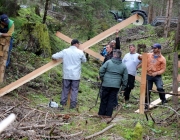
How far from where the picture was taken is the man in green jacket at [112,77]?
695 centimetres

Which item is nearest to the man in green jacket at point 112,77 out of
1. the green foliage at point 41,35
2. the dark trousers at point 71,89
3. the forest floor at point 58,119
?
the forest floor at point 58,119

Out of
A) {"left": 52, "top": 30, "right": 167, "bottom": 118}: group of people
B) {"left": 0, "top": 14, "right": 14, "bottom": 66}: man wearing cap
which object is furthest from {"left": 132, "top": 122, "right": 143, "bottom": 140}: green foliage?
{"left": 0, "top": 14, "right": 14, "bottom": 66}: man wearing cap

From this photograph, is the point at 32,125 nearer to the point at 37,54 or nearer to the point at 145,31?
A: the point at 37,54

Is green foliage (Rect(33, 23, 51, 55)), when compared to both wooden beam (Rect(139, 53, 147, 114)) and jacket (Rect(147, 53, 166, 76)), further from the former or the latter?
wooden beam (Rect(139, 53, 147, 114))

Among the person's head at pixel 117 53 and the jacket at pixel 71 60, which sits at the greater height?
the person's head at pixel 117 53

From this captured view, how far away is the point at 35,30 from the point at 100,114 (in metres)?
→ 4.91

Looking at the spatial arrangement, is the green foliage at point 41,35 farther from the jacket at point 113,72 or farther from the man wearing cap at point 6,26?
the jacket at point 113,72

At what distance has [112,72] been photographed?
6.97 metres

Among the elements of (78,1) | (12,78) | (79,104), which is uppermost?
(78,1)

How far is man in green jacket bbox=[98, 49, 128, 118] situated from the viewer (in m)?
6.95

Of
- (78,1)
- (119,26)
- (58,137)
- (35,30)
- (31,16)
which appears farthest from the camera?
(31,16)

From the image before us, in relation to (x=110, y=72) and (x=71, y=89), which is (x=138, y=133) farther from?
(x=71, y=89)

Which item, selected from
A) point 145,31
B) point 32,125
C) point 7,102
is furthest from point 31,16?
point 145,31

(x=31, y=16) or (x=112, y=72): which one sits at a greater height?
(x=31, y=16)
